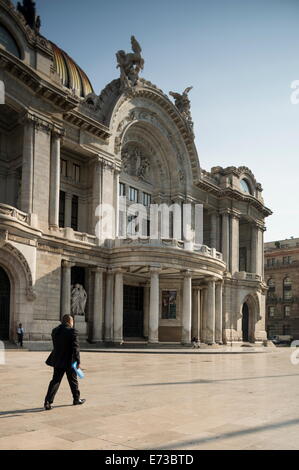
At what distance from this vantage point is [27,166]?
33625 millimetres

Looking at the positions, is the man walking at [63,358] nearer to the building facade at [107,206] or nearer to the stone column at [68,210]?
the building facade at [107,206]

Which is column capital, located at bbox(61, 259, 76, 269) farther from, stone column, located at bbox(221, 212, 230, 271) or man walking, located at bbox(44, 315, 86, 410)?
man walking, located at bbox(44, 315, 86, 410)

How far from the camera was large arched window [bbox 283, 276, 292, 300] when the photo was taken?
89994 millimetres

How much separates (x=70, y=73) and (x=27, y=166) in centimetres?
2162

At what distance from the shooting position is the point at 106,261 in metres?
39.4

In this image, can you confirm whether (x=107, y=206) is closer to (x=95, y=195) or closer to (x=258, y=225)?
(x=95, y=195)

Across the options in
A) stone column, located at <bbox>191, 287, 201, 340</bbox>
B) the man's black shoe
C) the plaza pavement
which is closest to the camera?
the plaza pavement

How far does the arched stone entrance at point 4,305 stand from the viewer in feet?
102

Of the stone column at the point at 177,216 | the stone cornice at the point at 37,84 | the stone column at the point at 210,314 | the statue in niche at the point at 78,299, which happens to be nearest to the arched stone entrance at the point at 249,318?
the stone column at the point at 177,216

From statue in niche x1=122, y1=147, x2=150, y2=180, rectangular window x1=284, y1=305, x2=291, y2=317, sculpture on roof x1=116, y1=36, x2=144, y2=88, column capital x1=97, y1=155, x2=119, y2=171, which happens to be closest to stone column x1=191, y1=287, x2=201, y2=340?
statue in niche x1=122, y1=147, x2=150, y2=180

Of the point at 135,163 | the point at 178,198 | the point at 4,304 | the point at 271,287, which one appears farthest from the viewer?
the point at 271,287

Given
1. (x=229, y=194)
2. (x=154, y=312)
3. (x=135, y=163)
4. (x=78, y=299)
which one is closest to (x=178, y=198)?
(x=135, y=163)

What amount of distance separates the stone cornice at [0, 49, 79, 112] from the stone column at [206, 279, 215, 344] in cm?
1922
